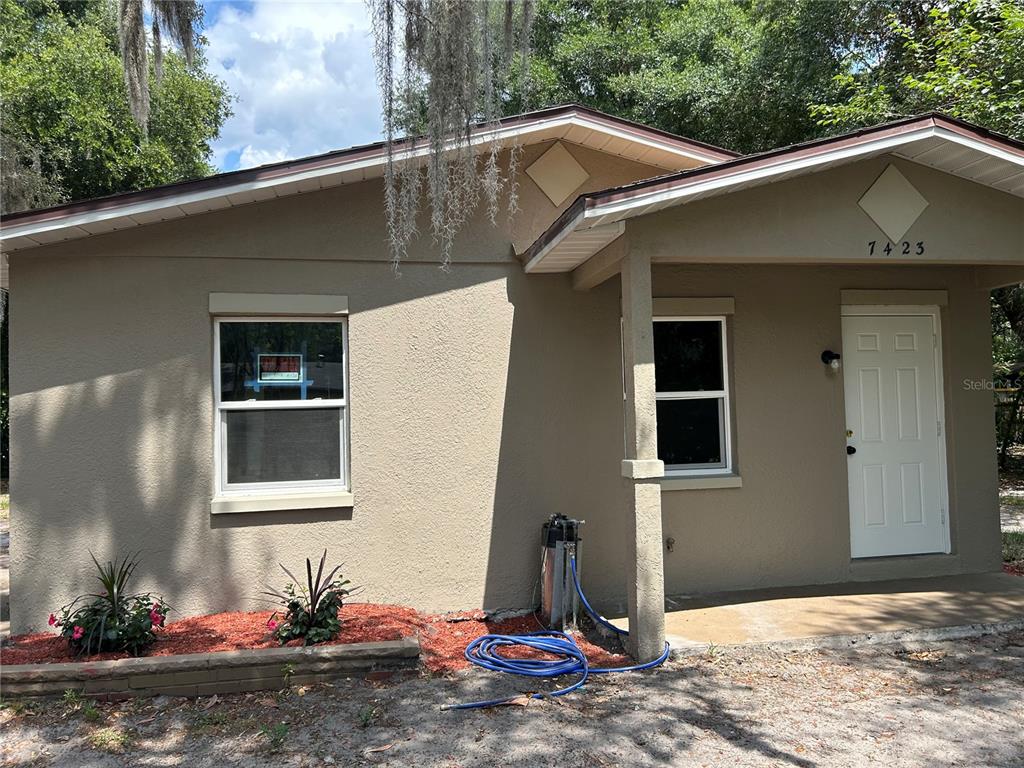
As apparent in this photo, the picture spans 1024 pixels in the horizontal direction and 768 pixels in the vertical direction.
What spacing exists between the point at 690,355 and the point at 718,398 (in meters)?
0.48

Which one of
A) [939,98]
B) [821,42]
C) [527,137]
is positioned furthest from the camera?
[821,42]

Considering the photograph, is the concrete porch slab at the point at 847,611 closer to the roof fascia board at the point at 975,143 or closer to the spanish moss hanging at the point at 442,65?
the roof fascia board at the point at 975,143

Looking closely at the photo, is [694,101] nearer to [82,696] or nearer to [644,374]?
[644,374]

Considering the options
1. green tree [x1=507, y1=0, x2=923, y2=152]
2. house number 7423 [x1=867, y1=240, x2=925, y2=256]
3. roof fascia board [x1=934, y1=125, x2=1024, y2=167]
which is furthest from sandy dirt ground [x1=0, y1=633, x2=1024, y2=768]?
green tree [x1=507, y1=0, x2=923, y2=152]

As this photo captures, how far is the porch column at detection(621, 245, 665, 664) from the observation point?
510 centimetres

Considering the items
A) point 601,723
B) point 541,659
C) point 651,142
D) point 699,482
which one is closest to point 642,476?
point 541,659

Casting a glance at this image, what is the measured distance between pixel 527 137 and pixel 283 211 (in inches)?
87.0

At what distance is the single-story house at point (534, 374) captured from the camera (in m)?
5.46

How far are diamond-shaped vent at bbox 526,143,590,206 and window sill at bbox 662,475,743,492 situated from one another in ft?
8.98

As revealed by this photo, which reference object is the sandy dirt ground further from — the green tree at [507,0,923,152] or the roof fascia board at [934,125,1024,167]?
the green tree at [507,0,923,152]

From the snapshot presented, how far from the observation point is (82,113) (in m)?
15.4

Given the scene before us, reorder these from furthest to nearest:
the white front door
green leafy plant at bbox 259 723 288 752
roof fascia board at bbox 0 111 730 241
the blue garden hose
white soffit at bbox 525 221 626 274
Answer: the white front door < roof fascia board at bbox 0 111 730 241 < white soffit at bbox 525 221 626 274 < the blue garden hose < green leafy plant at bbox 259 723 288 752

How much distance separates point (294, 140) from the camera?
10859 mm

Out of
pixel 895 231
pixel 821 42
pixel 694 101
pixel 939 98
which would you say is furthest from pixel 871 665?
pixel 694 101
